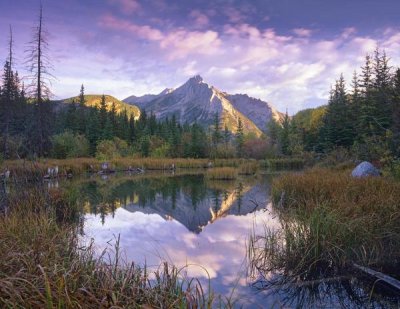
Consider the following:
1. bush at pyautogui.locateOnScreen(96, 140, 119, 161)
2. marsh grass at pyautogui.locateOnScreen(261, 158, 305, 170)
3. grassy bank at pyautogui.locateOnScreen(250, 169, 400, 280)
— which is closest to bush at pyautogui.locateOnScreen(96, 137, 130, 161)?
bush at pyautogui.locateOnScreen(96, 140, 119, 161)

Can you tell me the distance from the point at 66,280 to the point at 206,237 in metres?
5.55

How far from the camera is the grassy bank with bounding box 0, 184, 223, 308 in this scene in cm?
303

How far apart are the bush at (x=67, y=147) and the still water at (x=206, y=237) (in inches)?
816

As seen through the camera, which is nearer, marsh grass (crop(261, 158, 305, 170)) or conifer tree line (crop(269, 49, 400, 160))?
conifer tree line (crop(269, 49, 400, 160))

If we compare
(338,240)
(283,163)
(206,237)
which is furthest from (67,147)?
(338,240)

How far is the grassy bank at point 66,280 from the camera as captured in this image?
303 centimetres

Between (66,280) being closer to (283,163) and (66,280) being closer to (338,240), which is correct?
(338,240)

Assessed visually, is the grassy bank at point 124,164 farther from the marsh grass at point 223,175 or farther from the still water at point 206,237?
the still water at point 206,237

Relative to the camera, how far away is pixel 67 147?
125 ft

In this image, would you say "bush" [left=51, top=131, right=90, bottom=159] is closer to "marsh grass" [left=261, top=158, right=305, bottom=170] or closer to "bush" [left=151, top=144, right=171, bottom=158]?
"bush" [left=151, top=144, right=171, bottom=158]

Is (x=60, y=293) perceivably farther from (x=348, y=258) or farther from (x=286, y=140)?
(x=286, y=140)

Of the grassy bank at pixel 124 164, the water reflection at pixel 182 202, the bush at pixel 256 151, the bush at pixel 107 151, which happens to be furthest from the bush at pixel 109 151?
the water reflection at pixel 182 202

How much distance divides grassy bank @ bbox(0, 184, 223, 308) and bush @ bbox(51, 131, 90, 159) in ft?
106

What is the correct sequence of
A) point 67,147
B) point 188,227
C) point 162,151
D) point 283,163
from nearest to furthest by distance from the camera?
point 188,227 → point 67,147 → point 283,163 → point 162,151
